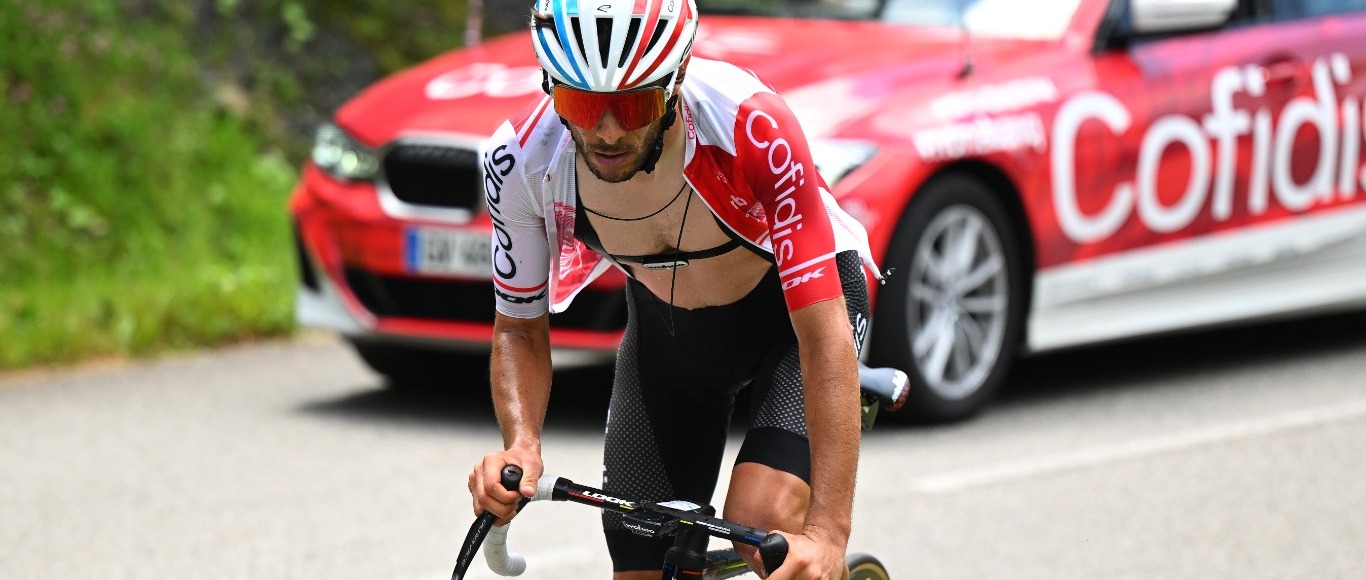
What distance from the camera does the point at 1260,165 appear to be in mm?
8438

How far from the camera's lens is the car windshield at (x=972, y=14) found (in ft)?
26.9

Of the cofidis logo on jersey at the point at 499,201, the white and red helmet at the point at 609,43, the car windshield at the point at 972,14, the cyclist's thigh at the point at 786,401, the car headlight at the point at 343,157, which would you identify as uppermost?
the white and red helmet at the point at 609,43

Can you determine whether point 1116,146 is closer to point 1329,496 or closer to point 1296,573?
point 1329,496

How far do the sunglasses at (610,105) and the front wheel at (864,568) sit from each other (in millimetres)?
1227

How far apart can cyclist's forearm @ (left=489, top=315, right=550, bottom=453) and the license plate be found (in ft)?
11.4

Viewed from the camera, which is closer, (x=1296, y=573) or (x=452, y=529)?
(x=1296, y=573)

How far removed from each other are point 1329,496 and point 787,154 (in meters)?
3.78

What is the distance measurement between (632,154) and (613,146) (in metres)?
0.04

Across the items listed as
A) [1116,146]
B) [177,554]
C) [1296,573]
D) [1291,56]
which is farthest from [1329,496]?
[177,554]

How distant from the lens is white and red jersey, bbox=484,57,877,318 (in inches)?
142

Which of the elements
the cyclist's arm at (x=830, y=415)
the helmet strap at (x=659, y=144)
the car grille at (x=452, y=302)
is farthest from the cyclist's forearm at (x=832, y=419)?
the car grille at (x=452, y=302)

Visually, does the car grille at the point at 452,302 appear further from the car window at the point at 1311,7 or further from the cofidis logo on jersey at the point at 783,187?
the cofidis logo on jersey at the point at 783,187

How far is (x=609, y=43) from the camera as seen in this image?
10.8 feet

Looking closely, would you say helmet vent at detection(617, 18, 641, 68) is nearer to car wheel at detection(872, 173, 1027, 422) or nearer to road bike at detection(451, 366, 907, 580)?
road bike at detection(451, 366, 907, 580)
